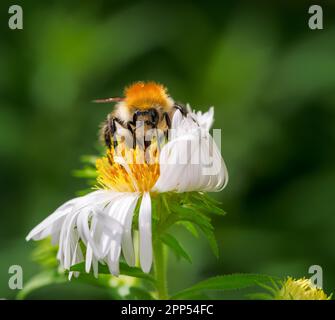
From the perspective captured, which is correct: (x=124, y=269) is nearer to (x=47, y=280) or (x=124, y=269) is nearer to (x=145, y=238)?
(x=145, y=238)

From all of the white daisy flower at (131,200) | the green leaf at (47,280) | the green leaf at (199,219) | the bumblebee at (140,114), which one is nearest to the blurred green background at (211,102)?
the green leaf at (47,280)

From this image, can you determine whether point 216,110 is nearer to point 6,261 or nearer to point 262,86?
point 262,86

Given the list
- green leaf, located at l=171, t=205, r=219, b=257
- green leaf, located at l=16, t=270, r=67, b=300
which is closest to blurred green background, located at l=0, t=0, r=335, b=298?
green leaf, located at l=16, t=270, r=67, b=300

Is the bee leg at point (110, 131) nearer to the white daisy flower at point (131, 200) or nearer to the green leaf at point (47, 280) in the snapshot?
the white daisy flower at point (131, 200)

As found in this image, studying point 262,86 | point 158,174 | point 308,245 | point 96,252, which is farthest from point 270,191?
point 96,252

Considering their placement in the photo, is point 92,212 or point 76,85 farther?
point 76,85

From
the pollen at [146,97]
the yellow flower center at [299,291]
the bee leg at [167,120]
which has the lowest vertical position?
the yellow flower center at [299,291]

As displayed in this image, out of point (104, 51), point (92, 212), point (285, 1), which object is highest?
point (285, 1)
